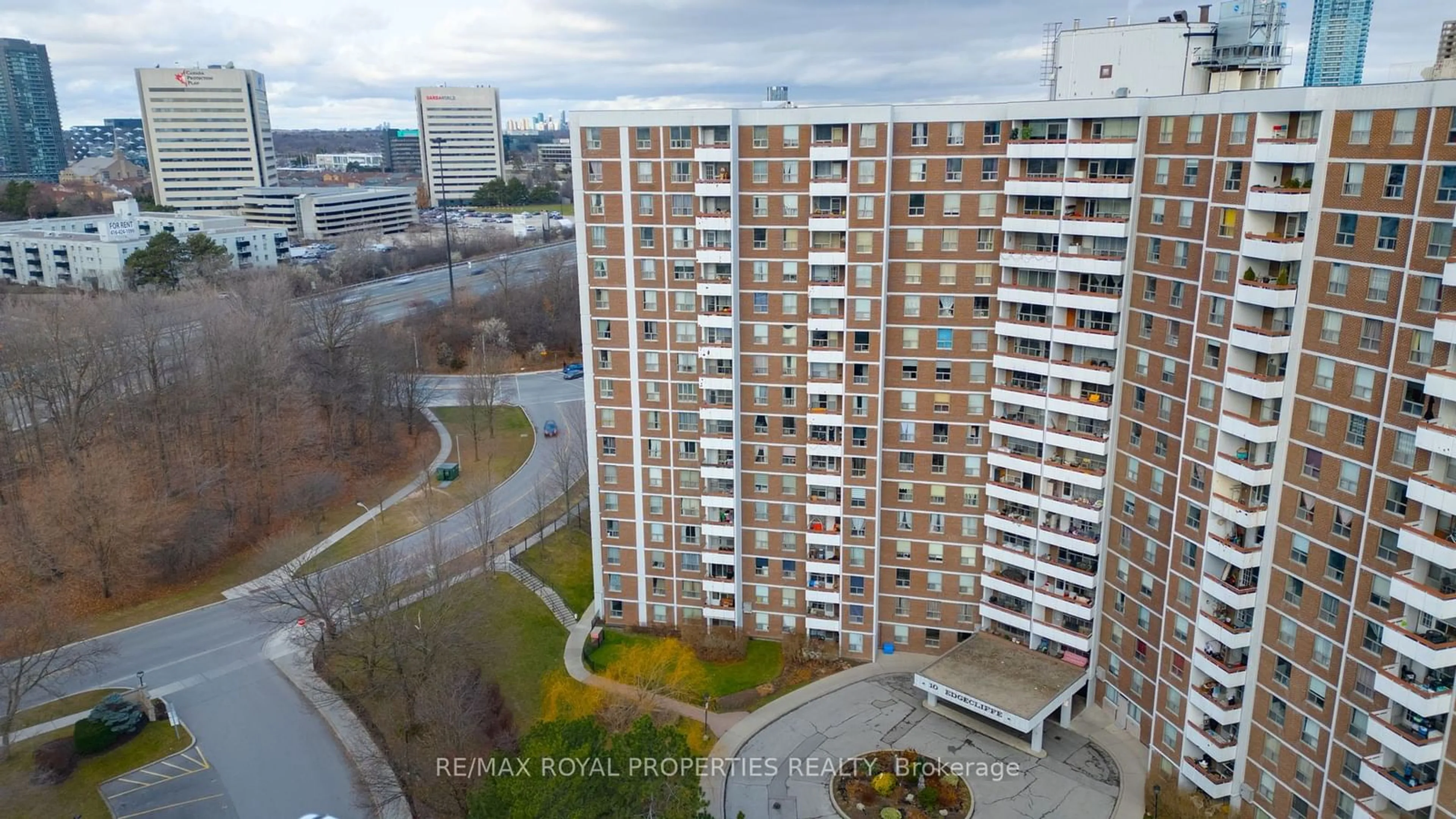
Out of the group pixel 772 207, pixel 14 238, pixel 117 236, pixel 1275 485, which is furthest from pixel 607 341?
pixel 14 238

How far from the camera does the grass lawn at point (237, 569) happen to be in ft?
210

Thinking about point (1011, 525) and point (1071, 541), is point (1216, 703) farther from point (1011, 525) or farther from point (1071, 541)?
point (1011, 525)

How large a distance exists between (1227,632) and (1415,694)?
8.41m

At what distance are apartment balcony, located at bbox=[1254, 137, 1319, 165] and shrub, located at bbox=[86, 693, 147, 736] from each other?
205 ft

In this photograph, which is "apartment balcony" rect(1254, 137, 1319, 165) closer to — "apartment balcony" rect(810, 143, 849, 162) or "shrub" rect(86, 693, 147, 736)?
"apartment balcony" rect(810, 143, 849, 162)

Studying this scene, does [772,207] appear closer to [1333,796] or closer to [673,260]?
[673,260]

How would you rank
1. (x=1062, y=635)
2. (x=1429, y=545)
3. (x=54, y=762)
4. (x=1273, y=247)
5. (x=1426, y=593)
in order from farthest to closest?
(x=1062, y=635) < (x=54, y=762) < (x=1273, y=247) < (x=1426, y=593) < (x=1429, y=545)

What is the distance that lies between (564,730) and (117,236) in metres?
144

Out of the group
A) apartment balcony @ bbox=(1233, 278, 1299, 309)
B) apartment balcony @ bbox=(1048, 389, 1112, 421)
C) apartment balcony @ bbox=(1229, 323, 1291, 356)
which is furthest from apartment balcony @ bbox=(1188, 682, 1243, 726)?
apartment balcony @ bbox=(1233, 278, 1299, 309)

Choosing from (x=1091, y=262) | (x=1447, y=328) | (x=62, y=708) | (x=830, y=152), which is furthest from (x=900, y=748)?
(x=62, y=708)

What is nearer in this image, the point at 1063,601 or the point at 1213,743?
the point at 1213,743

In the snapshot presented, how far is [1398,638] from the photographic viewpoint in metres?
33.9

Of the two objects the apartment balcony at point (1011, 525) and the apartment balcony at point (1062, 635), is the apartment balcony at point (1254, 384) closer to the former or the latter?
the apartment balcony at point (1011, 525)

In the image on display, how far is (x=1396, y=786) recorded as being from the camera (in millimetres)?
34531
